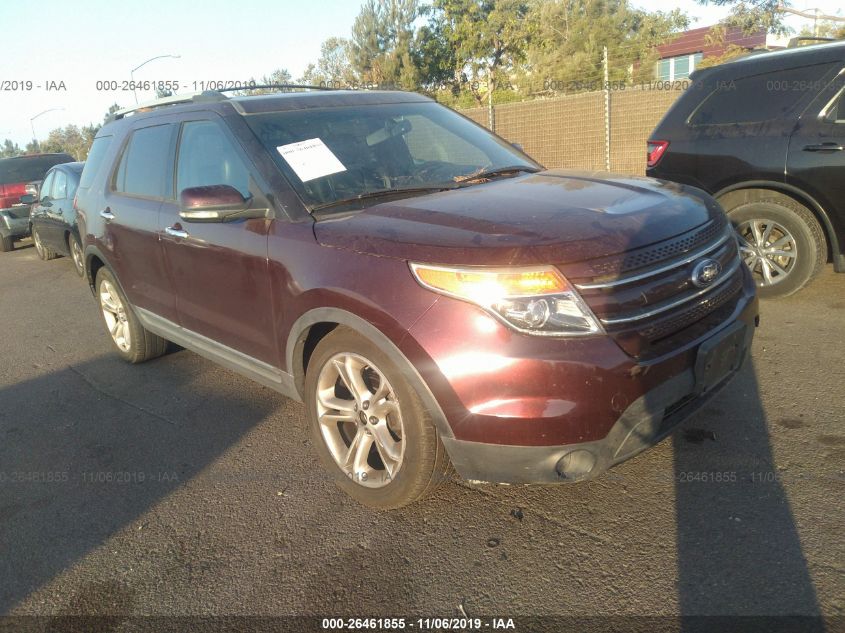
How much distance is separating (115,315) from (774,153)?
5.24 meters

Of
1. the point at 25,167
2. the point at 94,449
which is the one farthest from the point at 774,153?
the point at 25,167

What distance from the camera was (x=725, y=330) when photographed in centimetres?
273

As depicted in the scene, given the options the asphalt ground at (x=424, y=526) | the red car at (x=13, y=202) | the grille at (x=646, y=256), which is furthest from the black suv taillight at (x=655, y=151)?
the red car at (x=13, y=202)

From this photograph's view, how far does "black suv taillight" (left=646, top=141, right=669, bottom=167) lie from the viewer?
5645mm

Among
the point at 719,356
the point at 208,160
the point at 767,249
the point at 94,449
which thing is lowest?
the point at 94,449

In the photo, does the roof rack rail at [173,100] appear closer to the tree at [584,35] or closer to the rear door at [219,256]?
the rear door at [219,256]

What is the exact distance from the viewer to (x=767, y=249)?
208 inches

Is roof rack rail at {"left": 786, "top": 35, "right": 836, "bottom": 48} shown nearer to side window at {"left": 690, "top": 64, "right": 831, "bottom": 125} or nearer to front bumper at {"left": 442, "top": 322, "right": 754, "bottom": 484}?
side window at {"left": 690, "top": 64, "right": 831, "bottom": 125}

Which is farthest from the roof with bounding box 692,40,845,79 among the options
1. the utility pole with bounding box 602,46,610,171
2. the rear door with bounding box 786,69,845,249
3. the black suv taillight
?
the utility pole with bounding box 602,46,610,171

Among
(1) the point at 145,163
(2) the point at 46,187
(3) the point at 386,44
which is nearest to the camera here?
(1) the point at 145,163

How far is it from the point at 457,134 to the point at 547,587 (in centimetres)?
267

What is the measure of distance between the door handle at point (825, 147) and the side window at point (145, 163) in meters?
4.45

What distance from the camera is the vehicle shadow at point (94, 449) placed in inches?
116

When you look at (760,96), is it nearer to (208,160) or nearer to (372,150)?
(372,150)
